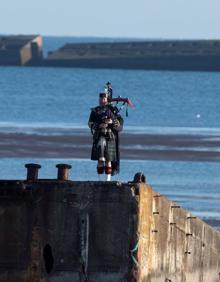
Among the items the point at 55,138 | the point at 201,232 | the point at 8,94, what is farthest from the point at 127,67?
the point at 201,232

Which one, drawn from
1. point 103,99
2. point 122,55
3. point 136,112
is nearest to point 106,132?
point 103,99

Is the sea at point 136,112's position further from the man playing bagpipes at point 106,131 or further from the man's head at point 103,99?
the man's head at point 103,99

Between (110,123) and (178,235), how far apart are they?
1823 millimetres

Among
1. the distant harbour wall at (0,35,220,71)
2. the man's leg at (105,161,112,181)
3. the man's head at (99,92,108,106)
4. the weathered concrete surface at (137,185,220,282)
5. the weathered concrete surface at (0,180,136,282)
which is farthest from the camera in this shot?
the distant harbour wall at (0,35,220,71)

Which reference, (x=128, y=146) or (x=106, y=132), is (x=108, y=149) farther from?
(x=128, y=146)

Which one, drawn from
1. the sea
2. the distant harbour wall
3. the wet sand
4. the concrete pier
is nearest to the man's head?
the concrete pier

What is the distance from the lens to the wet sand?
162ft

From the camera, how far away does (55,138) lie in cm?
5625

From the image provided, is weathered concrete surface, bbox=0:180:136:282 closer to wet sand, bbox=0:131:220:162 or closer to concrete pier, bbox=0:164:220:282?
concrete pier, bbox=0:164:220:282

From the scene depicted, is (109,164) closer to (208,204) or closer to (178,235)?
(178,235)

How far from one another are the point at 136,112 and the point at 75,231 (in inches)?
2411

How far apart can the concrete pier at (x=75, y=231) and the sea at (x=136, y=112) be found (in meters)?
12.4

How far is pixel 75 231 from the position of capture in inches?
764

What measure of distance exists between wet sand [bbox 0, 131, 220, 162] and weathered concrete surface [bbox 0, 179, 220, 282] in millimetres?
27797
